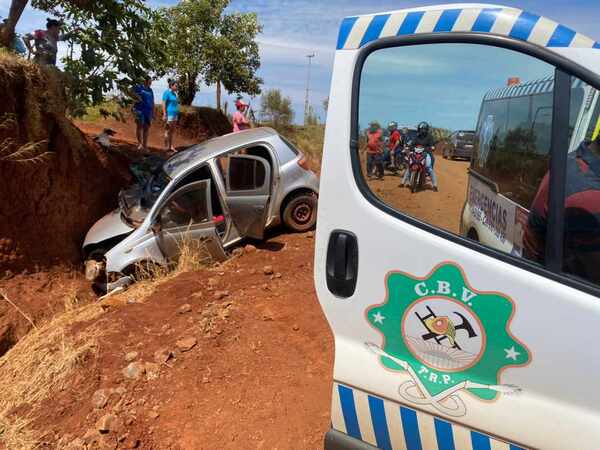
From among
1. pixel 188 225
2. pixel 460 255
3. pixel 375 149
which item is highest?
pixel 375 149

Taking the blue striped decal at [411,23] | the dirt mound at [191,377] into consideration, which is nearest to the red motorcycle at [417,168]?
the blue striped decal at [411,23]

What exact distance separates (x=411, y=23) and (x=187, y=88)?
17.1 m

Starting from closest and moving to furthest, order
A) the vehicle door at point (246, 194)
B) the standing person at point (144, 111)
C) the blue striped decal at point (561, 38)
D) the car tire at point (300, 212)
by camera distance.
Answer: the blue striped decal at point (561, 38) → the vehicle door at point (246, 194) → the car tire at point (300, 212) → the standing person at point (144, 111)

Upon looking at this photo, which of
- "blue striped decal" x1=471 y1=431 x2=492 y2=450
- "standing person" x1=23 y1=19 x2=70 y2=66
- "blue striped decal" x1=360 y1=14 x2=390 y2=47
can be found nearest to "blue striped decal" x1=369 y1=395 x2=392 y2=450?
"blue striped decal" x1=471 y1=431 x2=492 y2=450

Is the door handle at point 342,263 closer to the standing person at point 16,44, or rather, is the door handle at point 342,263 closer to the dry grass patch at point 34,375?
the dry grass patch at point 34,375

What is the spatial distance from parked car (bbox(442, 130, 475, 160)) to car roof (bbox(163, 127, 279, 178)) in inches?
185

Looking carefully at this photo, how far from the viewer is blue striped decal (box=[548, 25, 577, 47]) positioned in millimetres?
1406

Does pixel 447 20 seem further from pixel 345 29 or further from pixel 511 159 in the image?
pixel 511 159

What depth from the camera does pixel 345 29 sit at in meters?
1.74

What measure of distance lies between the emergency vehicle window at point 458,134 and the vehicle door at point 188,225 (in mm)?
4313

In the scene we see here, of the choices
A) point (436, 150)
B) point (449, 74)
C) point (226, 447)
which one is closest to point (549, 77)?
point (449, 74)

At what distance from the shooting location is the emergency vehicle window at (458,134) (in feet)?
4.96

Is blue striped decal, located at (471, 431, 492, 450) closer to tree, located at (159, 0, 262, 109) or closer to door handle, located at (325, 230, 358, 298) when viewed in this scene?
door handle, located at (325, 230, 358, 298)

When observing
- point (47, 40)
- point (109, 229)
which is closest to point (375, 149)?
point (109, 229)
